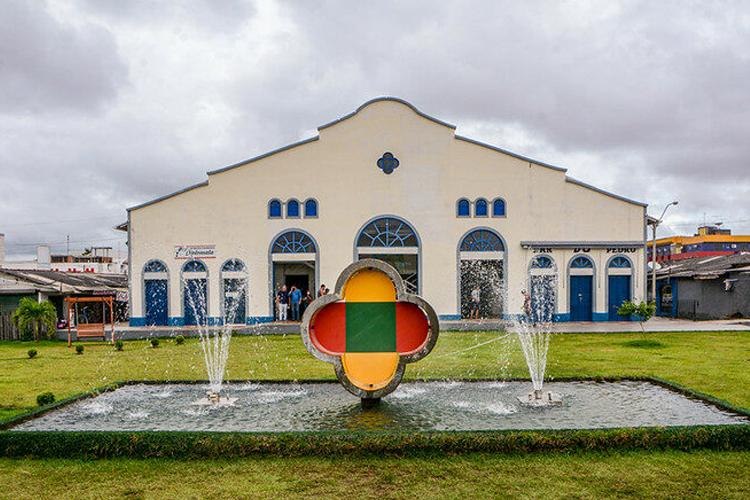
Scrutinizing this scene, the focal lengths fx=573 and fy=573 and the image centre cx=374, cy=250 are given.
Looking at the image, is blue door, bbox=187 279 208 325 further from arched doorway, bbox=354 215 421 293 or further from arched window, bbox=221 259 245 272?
arched doorway, bbox=354 215 421 293

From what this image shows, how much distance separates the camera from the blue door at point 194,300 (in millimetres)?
27016

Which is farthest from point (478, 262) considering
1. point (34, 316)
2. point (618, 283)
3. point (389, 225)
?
point (34, 316)

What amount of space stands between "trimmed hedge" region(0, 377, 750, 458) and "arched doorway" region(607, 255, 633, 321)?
68.9 ft

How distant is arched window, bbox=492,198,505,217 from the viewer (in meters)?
26.9

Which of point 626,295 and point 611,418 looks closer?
point 611,418

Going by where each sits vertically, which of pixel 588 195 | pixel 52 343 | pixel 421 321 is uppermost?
pixel 588 195

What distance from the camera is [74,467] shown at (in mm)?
6738

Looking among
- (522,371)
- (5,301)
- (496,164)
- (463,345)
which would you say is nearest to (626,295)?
(496,164)

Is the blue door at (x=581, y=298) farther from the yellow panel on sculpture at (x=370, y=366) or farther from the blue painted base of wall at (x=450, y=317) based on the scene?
the yellow panel on sculpture at (x=370, y=366)

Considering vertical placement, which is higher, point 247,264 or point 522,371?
point 247,264

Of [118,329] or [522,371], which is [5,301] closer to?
[118,329]

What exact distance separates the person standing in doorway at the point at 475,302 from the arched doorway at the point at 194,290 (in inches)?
495

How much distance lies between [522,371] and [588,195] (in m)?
15.8

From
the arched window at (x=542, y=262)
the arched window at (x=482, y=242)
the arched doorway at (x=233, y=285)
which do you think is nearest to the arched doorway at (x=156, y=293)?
the arched doorway at (x=233, y=285)
